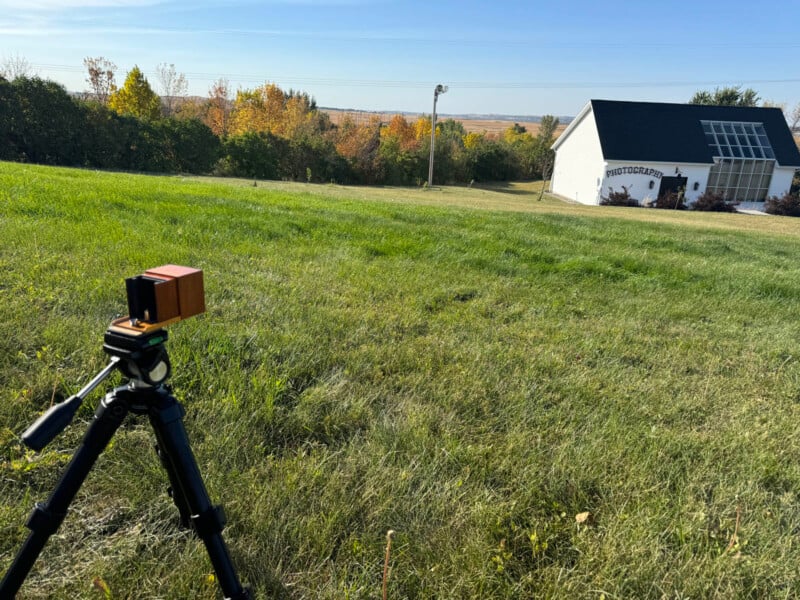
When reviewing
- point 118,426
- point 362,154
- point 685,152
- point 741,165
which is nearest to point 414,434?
point 118,426

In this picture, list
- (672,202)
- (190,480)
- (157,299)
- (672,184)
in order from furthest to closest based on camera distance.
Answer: (672,184)
(672,202)
(190,480)
(157,299)

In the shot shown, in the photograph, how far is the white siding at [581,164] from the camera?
37.8 metres

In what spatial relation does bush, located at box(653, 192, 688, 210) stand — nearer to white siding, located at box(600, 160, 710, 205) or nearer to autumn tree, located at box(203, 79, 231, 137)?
white siding, located at box(600, 160, 710, 205)

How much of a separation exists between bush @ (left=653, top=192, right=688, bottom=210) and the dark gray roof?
2.84 m

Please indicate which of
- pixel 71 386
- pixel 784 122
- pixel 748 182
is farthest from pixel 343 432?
pixel 784 122

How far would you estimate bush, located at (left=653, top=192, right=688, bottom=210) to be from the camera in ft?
114

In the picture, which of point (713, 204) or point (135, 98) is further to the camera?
point (135, 98)

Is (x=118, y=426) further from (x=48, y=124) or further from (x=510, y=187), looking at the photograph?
(x=510, y=187)

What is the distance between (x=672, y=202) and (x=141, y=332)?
39.7 m

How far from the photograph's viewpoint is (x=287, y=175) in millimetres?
36469

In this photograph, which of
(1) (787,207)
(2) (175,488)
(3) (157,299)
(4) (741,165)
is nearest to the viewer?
(3) (157,299)

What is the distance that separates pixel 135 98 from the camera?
44.0 metres

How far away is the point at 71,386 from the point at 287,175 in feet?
118

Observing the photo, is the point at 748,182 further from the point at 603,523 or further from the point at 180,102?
the point at 180,102
